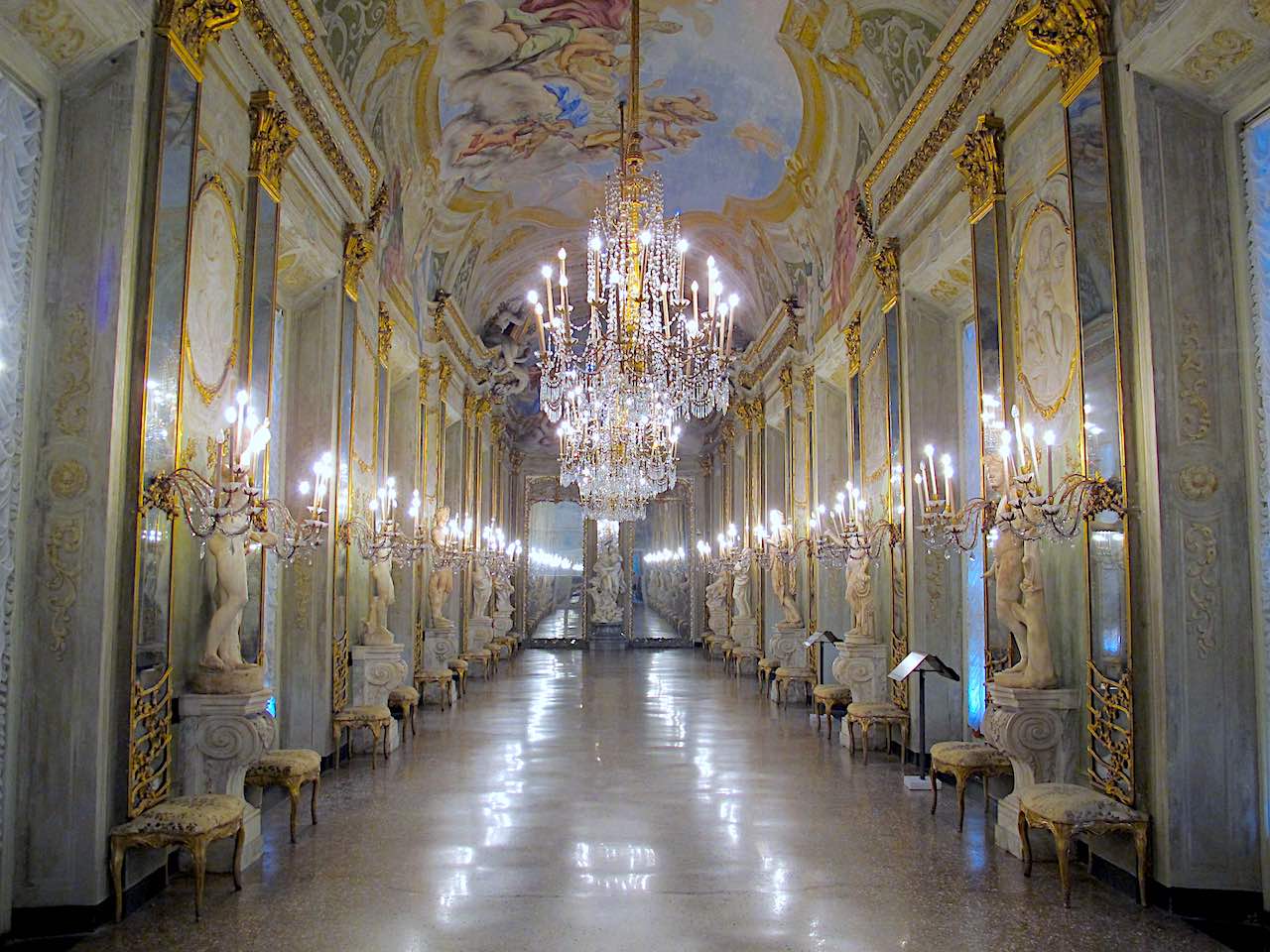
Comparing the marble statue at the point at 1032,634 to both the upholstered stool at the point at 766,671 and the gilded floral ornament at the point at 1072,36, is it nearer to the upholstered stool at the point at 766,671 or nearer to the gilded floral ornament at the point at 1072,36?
the gilded floral ornament at the point at 1072,36

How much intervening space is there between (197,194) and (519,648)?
2237 centimetres

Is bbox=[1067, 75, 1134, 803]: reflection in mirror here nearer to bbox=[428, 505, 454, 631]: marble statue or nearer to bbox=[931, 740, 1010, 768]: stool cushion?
bbox=[931, 740, 1010, 768]: stool cushion

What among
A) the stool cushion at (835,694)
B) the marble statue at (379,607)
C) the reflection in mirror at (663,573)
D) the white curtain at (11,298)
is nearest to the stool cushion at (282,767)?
the white curtain at (11,298)

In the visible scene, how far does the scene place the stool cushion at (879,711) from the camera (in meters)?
10.5

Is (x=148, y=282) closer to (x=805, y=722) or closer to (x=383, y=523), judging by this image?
(x=383, y=523)

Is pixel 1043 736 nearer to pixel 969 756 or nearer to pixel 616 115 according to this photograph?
pixel 969 756

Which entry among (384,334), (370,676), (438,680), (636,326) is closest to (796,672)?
(438,680)

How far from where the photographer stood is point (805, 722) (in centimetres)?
1325

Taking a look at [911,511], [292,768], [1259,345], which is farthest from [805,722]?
[1259,345]

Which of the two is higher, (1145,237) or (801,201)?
(801,201)

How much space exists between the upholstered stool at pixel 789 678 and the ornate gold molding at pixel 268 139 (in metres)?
10.1

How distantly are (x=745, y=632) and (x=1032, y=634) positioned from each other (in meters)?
13.8

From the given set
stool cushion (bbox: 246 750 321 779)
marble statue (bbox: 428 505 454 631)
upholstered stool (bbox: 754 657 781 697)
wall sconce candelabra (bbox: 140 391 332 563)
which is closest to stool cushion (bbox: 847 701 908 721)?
stool cushion (bbox: 246 750 321 779)

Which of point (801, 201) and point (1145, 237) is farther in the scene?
point (801, 201)
